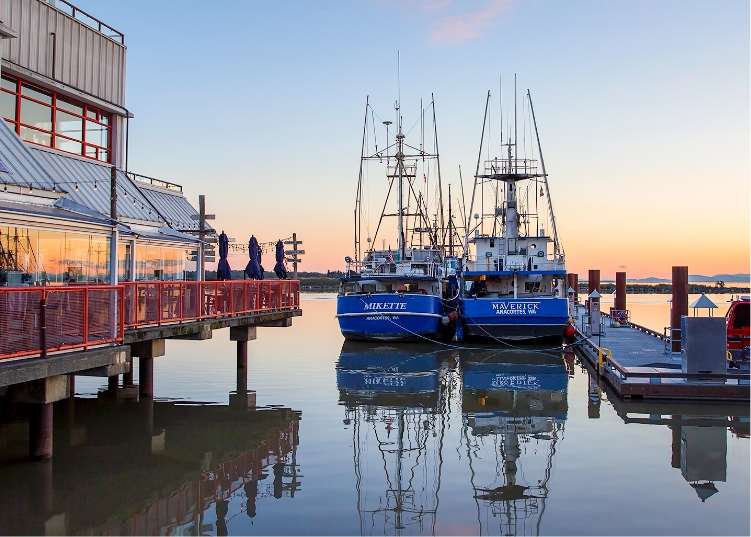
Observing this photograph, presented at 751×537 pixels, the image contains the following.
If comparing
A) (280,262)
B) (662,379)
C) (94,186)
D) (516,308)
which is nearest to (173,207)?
(94,186)

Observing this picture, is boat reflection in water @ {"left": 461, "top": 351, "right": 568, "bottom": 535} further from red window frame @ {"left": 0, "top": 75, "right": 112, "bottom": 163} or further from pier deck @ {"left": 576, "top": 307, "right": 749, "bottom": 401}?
red window frame @ {"left": 0, "top": 75, "right": 112, "bottom": 163}

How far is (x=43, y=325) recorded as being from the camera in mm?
13055

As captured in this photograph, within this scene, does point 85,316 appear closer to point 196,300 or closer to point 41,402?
point 41,402

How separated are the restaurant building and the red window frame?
0.11 feet

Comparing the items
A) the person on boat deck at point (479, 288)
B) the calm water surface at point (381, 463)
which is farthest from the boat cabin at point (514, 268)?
the calm water surface at point (381, 463)

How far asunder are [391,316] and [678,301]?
1530 cm

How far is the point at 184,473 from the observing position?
569 inches

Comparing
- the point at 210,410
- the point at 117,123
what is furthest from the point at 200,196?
the point at 210,410

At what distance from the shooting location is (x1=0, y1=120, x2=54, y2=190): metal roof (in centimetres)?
1739

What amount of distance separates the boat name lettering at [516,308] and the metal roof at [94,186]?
61.3 feet

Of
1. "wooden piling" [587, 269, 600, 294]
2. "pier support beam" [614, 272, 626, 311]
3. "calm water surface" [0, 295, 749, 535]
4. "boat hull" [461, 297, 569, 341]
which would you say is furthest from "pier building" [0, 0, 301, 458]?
"wooden piling" [587, 269, 600, 294]

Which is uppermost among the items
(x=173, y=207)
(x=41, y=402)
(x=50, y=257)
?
(x=173, y=207)

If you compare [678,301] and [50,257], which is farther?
[678,301]

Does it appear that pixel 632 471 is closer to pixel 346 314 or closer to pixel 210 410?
pixel 210 410
